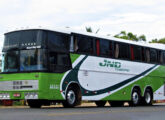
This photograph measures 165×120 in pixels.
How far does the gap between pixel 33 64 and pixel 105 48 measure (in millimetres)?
5186

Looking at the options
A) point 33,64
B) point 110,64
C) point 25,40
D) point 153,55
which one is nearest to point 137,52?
point 153,55

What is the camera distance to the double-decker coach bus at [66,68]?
1794 cm

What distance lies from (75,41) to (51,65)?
2.11m

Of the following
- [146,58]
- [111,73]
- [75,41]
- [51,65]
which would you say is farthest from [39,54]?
[146,58]

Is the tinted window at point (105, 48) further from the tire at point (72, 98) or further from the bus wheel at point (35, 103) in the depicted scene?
the bus wheel at point (35, 103)

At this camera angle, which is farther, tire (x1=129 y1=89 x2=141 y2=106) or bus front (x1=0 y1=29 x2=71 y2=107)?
tire (x1=129 y1=89 x2=141 y2=106)

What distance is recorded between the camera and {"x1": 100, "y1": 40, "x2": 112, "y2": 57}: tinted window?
70.8 ft

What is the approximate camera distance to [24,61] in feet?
59.8

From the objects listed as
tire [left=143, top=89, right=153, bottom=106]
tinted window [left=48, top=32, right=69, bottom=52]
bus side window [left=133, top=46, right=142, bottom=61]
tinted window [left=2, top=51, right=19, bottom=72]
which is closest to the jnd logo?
bus side window [left=133, top=46, right=142, bottom=61]

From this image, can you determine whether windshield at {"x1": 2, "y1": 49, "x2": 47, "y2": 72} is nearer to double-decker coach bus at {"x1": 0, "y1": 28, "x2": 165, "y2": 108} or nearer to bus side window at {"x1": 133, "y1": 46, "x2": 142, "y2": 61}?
double-decker coach bus at {"x1": 0, "y1": 28, "x2": 165, "y2": 108}

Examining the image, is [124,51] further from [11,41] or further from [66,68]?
[11,41]

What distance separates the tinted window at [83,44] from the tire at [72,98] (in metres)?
1.87

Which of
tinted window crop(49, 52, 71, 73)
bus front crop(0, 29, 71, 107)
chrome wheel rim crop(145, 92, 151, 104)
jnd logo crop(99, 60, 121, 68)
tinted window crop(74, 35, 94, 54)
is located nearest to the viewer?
bus front crop(0, 29, 71, 107)

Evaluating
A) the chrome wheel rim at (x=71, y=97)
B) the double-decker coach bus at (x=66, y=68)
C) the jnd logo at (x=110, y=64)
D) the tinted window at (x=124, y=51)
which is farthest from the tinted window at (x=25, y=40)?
the tinted window at (x=124, y=51)
